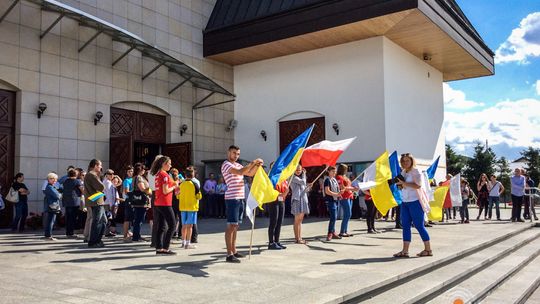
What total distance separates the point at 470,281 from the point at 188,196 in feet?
17.0

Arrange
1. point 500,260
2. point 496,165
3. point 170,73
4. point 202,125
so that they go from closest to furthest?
point 500,260 → point 170,73 → point 202,125 → point 496,165

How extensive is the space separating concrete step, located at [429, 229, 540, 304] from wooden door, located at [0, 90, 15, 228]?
12.6 m

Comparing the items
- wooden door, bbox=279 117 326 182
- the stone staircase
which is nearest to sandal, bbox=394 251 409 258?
the stone staircase

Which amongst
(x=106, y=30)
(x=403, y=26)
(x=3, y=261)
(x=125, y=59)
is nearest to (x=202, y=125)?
(x=125, y=59)

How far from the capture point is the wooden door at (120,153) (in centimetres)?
1611

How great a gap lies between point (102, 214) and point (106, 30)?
324 inches

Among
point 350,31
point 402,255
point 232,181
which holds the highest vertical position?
point 350,31

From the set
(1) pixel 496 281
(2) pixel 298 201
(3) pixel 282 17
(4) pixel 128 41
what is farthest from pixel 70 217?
(3) pixel 282 17

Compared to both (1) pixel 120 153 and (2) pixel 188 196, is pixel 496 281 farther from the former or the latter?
(1) pixel 120 153

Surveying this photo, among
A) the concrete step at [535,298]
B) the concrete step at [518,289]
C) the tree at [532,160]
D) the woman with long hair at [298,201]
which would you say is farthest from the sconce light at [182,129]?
the tree at [532,160]

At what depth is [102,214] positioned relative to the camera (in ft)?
30.7

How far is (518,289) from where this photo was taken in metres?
7.09

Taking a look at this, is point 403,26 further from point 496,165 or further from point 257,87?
point 496,165

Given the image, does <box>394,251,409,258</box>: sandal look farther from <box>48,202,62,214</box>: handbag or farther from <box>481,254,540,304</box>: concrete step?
<box>48,202,62,214</box>: handbag
